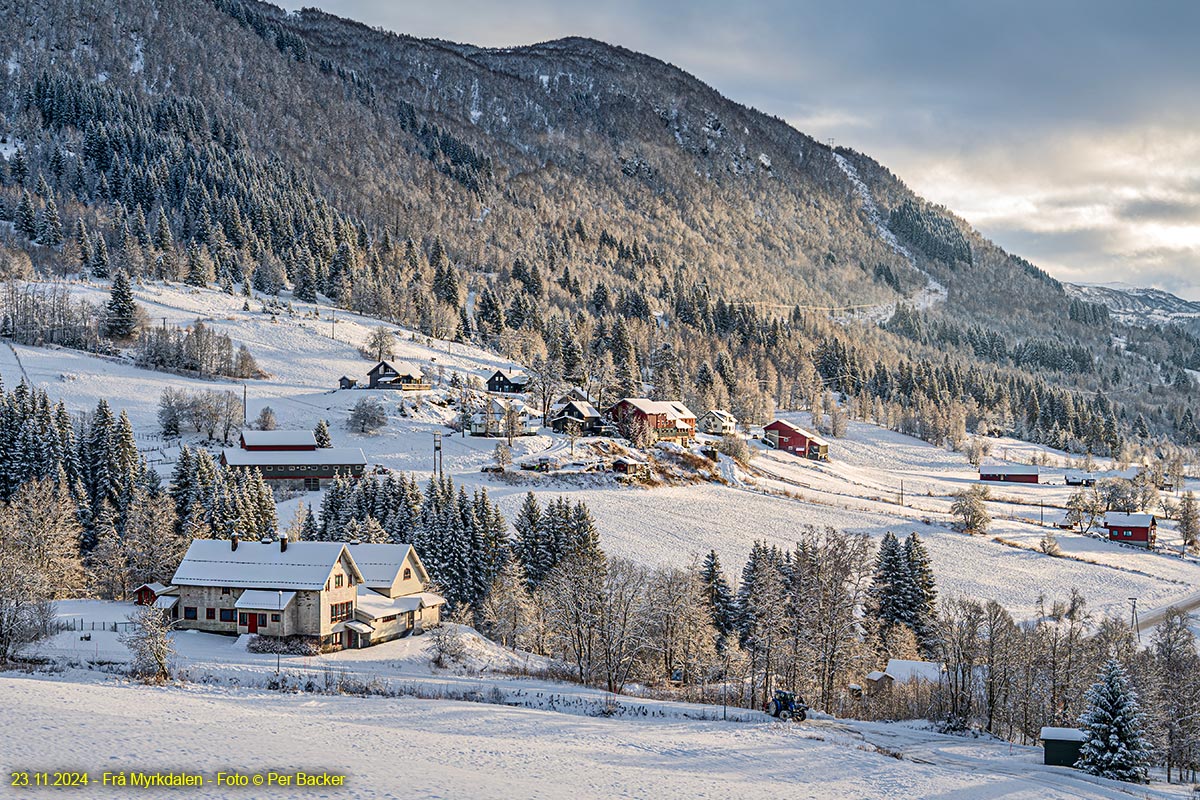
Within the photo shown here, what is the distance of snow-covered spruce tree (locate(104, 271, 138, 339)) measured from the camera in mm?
115562

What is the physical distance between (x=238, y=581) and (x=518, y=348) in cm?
10802

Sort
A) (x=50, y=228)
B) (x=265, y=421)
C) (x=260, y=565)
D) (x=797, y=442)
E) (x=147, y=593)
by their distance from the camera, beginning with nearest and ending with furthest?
(x=260, y=565) < (x=147, y=593) < (x=265, y=421) < (x=797, y=442) < (x=50, y=228)

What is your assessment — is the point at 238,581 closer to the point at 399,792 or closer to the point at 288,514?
the point at 288,514

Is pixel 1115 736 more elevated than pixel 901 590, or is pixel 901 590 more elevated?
pixel 901 590

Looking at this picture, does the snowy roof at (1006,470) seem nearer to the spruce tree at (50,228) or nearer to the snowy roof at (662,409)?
the snowy roof at (662,409)

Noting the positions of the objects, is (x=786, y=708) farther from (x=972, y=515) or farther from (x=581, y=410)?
(x=581, y=410)

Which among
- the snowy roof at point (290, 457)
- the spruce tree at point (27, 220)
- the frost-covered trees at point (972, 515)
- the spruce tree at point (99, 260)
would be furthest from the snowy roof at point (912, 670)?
the spruce tree at point (27, 220)

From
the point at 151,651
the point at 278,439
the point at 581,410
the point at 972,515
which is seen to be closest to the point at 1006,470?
the point at 972,515

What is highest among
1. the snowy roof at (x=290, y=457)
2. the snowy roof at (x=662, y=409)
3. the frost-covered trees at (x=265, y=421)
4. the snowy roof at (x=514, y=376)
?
the snowy roof at (x=514, y=376)

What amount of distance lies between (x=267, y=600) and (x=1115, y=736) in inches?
1520

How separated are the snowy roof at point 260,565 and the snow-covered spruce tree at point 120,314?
81426mm

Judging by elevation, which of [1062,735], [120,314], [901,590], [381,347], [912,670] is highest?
[120,314]

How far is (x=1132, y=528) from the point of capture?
9738cm

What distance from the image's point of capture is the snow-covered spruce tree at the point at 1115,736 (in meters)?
28.5
